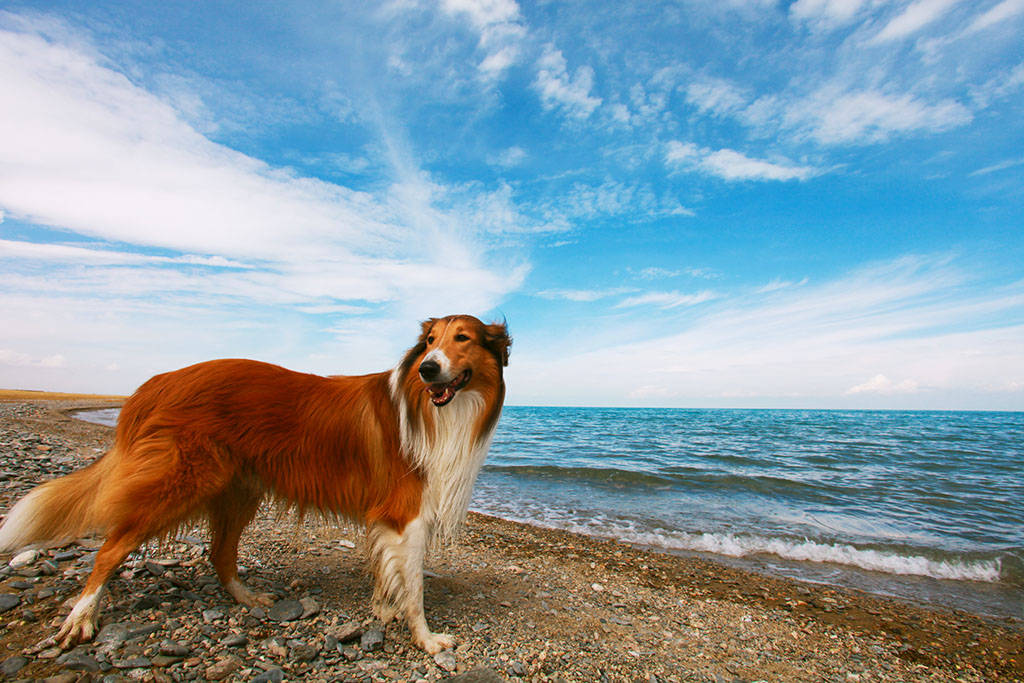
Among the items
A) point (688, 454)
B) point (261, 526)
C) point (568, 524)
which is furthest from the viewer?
point (688, 454)

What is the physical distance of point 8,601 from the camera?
2979 mm

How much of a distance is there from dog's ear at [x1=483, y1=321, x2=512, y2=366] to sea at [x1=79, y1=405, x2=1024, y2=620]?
204 inches

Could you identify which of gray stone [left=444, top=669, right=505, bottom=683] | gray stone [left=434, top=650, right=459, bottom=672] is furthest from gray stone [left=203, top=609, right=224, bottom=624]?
gray stone [left=444, top=669, right=505, bottom=683]

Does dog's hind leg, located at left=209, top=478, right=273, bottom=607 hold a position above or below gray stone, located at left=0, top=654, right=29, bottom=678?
above

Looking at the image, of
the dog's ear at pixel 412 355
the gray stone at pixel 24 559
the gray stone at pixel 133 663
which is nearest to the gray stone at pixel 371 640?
the gray stone at pixel 133 663

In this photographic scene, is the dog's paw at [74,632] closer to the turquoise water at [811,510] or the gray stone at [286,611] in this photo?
the gray stone at [286,611]

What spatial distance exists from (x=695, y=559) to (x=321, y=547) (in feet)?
16.2

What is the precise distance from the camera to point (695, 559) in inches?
269

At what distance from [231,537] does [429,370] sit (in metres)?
2.14

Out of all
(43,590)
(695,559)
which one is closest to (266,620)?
(43,590)

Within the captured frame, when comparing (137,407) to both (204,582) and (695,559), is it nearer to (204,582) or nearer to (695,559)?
(204,582)

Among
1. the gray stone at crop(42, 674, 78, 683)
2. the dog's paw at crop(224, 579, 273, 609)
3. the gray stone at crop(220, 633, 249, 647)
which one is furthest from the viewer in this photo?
the dog's paw at crop(224, 579, 273, 609)

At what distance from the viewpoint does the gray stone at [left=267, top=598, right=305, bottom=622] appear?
3383mm

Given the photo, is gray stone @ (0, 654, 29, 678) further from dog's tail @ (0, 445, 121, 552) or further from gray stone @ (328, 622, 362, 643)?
gray stone @ (328, 622, 362, 643)
